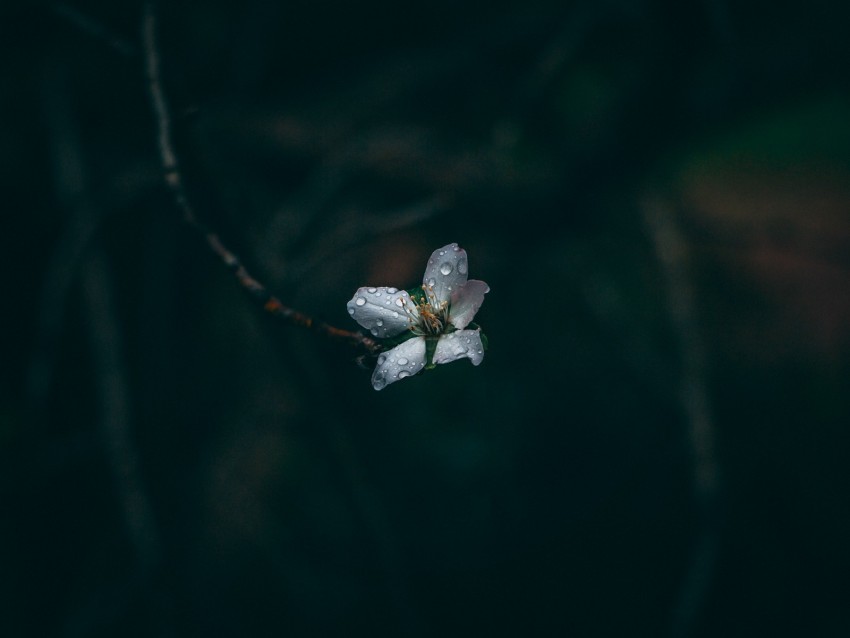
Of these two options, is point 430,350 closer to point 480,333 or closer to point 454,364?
point 480,333

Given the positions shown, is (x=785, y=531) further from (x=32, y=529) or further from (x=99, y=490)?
(x=32, y=529)

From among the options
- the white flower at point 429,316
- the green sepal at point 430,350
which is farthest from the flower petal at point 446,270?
the green sepal at point 430,350

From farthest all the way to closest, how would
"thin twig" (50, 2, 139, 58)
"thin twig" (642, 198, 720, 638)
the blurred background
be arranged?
1. the blurred background
2. "thin twig" (642, 198, 720, 638)
3. "thin twig" (50, 2, 139, 58)

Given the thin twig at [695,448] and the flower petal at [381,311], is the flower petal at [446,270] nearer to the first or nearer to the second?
the flower petal at [381,311]

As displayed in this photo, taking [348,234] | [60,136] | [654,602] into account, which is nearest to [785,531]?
[654,602]

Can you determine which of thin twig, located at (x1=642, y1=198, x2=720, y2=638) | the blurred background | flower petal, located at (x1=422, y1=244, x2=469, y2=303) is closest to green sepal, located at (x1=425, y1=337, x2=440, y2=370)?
flower petal, located at (x1=422, y1=244, x2=469, y2=303)

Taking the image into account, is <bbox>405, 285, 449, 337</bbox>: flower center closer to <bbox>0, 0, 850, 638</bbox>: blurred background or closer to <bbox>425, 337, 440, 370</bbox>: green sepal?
<bbox>425, 337, 440, 370</bbox>: green sepal

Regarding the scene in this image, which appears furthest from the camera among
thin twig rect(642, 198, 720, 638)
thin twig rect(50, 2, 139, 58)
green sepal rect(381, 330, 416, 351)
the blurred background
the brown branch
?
the blurred background

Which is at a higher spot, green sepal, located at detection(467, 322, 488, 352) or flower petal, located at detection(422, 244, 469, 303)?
flower petal, located at detection(422, 244, 469, 303)
